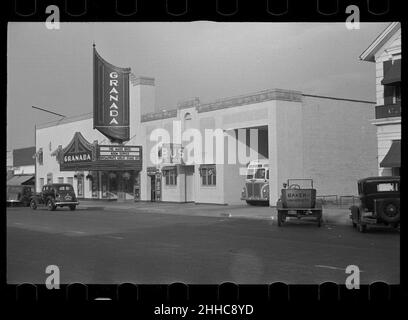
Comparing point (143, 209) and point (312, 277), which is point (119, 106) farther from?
point (143, 209)

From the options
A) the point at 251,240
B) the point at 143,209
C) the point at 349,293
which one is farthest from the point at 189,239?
the point at 143,209

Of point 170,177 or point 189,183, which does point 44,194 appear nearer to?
point 189,183

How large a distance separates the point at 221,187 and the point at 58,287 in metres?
27.4

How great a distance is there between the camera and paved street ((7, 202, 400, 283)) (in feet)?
20.2

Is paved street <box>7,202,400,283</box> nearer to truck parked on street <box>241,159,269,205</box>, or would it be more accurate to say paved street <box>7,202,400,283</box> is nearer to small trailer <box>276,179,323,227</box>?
small trailer <box>276,179,323,227</box>

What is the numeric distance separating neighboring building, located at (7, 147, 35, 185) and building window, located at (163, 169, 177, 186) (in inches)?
1080

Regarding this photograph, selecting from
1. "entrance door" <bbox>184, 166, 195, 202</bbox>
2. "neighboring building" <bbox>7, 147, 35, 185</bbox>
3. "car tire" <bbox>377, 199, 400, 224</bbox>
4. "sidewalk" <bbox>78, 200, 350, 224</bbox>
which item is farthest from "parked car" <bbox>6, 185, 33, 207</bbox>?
"entrance door" <bbox>184, 166, 195, 202</bbox>

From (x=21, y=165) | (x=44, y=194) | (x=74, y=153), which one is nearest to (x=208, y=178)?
(x=44, y=194)

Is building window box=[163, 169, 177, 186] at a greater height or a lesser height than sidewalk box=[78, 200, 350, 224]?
greater

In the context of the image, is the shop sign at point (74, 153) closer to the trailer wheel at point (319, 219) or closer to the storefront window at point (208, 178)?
the trailer wheel at point (319, 219)

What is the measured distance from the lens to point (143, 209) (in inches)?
1167

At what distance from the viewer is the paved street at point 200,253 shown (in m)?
6.14

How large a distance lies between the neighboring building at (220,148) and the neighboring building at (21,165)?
210mm
